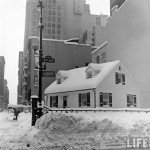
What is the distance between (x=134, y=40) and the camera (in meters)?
41.2

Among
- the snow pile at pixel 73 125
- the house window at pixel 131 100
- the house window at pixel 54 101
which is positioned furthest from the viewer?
the house window at pixel 54 101

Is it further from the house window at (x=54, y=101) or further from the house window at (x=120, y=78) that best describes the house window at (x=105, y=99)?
the house window at (x=54, y=101)

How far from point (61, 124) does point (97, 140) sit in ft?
9.42

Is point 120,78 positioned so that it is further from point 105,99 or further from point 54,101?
point 54,101

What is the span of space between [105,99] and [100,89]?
1.51m

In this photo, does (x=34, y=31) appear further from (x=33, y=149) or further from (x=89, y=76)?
(x=33, y=149)

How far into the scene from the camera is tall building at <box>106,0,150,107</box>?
37.7 meters

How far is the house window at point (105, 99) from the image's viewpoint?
31.4 meters

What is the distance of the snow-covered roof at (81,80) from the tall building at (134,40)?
265 inches

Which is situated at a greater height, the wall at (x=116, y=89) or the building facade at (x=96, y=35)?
the building facade at (x=96, y=35)

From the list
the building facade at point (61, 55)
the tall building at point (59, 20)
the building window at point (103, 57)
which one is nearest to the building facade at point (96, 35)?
the tall building at point (59, 20)

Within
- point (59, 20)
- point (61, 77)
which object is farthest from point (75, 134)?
point (59, 20)

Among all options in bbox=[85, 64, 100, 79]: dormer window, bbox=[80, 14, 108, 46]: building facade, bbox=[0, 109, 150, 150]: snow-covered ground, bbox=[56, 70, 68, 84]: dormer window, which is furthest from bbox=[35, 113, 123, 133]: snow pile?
bbox=[80, 14, 108, 46]: building facade

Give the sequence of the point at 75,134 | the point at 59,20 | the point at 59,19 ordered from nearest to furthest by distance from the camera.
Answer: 1. the point at 75,134
2. the point at 59,20
3. the point at 59,19
